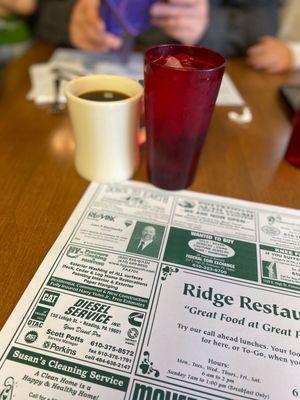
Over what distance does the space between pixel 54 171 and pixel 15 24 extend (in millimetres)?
877

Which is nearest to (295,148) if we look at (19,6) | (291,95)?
(291,95)

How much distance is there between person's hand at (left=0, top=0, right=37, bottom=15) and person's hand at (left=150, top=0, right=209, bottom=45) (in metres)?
0.51

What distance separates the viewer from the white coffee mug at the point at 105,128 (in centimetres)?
46

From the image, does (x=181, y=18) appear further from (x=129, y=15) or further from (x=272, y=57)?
(x=272, y=57)

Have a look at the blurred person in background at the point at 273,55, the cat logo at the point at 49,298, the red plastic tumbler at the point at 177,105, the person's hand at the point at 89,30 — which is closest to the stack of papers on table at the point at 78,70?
the person's hand at the point at 89,30

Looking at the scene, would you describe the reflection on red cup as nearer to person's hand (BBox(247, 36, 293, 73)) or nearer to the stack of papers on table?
the stack of papers on table

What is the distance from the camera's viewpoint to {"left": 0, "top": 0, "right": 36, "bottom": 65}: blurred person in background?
110 cm

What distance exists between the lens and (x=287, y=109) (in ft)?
2.46

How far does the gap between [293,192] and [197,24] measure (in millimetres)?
576

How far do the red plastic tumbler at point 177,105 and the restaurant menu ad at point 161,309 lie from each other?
59 millimetres

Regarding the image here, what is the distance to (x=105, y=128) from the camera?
472mm

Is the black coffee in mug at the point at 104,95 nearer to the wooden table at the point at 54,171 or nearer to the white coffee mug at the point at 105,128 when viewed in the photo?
the white coffee mug at the point at 105,128

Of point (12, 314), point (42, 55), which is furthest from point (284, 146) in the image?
point (42, 55)

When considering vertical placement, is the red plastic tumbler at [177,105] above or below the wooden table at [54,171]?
above
